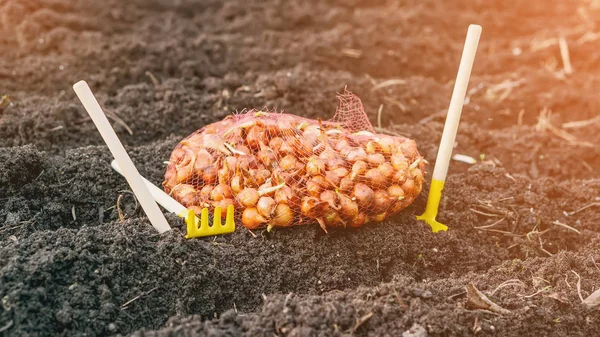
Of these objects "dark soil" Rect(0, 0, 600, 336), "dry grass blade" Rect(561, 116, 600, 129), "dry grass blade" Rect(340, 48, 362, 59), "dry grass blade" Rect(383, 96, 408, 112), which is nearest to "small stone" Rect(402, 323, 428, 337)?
"dark soil" Rect(0, 0, 600, 336)

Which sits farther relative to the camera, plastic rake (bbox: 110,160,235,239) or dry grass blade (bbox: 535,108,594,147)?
dry grass blade (bbox: 535,108,594,147)

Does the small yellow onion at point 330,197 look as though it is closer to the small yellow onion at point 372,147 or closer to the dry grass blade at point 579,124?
the small yellow onion at point 372,147

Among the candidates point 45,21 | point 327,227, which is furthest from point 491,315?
point 45,21

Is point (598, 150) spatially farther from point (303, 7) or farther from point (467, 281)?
point (303, 7)

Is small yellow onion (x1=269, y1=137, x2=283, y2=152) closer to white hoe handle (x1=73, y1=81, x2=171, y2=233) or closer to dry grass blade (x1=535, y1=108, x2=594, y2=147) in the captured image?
white hoe handle (x1=73, y1=81, x2=171, y2=233)

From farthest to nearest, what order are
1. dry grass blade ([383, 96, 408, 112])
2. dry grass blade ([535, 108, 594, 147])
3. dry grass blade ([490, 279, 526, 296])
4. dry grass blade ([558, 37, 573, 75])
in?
dry grass blade ([558, 37, 573, 75]) < dry grass blade ([383, 96, 408, 112]) < dry grass blade ([535, 108, 594, 147]) < dry grass blade ([490, 279, 526, 296])

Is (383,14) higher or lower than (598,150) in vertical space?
higher
